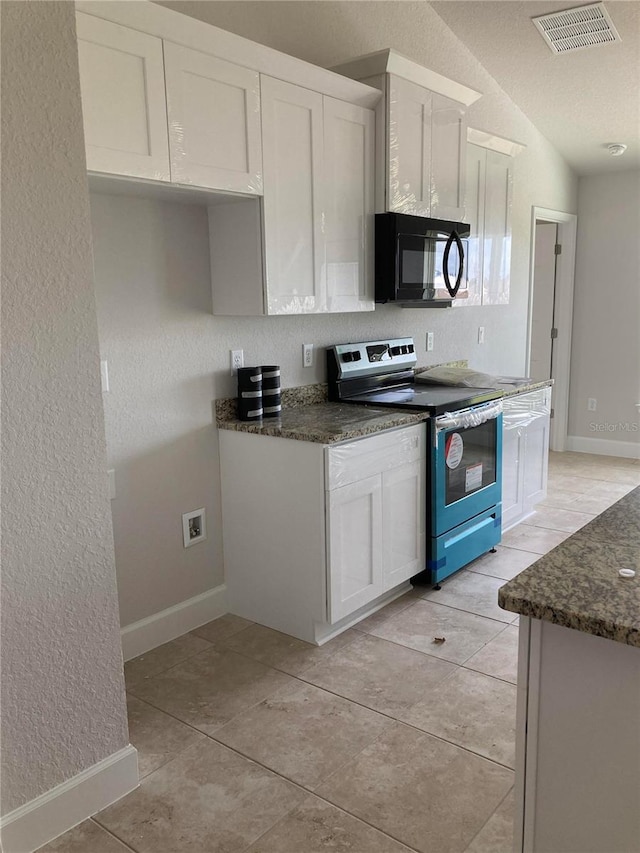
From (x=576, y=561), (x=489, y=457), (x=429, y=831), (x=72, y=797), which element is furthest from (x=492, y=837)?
(x=489, y=457)

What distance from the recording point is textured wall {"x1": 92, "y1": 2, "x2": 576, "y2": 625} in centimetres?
262

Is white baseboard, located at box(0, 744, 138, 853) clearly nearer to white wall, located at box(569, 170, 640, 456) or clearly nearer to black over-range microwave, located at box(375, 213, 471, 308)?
black over-range microwave, located at box(375, 213, 471, 308)

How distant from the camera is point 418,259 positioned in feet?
11.4

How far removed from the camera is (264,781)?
6.86ft

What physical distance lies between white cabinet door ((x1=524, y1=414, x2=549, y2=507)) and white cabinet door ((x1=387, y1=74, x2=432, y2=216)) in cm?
150

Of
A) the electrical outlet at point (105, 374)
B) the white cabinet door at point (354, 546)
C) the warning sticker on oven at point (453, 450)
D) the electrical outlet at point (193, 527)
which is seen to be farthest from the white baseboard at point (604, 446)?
the electrical outlet at point (105, 374)

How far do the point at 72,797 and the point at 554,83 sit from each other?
14.4 feet

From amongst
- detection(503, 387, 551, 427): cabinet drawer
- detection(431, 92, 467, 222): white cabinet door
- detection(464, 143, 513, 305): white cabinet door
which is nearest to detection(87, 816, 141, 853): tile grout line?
detection(503, 387, 551, 427): cabinet drawer

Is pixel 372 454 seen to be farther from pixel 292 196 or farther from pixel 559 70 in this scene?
pixel 559 70

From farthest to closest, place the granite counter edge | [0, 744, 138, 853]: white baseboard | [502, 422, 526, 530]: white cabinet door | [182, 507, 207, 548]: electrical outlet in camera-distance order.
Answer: [502, 422, 526, 530]: white cabinet door < [182, 507, 207, 548]: electrical outlet < [0, 744, 138, 853]: white baseboard < the granite counter edge

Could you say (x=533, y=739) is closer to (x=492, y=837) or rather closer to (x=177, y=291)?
(x=492, y=837)

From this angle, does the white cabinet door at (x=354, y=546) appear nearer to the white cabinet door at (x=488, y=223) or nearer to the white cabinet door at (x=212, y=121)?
the white cabinet door at (x=212, y=121)

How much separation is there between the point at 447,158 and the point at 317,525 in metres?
2.10

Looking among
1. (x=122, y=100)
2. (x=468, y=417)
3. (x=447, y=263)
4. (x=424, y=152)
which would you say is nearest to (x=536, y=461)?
(x=468, y=417)
